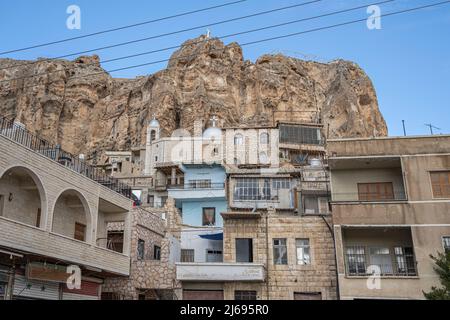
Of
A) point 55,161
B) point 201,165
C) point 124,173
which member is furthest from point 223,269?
point 124,173

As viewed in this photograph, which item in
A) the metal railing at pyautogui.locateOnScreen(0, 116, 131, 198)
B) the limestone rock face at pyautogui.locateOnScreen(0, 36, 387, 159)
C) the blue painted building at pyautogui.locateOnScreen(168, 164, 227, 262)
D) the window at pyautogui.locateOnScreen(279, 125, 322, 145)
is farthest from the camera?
the limestone rock face at pyautogui.locateOnScreen(0, 36, 387, 159)

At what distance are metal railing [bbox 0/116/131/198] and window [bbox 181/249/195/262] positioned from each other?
5680mm

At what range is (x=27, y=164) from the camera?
62.8ft

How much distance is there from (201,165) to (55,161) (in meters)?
21.9

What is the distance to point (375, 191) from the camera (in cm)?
2562

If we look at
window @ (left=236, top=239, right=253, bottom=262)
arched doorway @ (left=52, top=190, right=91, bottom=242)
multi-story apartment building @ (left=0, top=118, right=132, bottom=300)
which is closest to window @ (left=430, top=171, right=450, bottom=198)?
window @ (left=236, top=239, right=253, bottom=262)

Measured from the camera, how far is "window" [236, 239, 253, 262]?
26.1 m

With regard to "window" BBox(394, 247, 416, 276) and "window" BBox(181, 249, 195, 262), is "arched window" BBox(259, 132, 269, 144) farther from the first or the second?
"window" BBox(394, 247, 416, 276)

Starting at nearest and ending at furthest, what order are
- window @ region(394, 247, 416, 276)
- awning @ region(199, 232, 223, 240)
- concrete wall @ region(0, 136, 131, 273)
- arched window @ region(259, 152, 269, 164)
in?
concrete wall @ region(0, 136, 131, 273)
window @ region(394, 247, 416, 276)
awning @ region(199, 232, 223, 240)
arched window @ region(259, 152, 269, 164)

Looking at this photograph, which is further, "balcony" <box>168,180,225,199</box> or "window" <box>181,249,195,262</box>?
"balcony" <box>168,180,225,199</box>

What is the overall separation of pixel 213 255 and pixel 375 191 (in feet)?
35.8

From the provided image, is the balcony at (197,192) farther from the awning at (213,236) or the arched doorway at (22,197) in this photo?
the arched doorway at (22,197)

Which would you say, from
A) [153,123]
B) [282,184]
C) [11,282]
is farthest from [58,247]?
[153,123]

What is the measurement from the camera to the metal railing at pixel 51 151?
19.2 m
